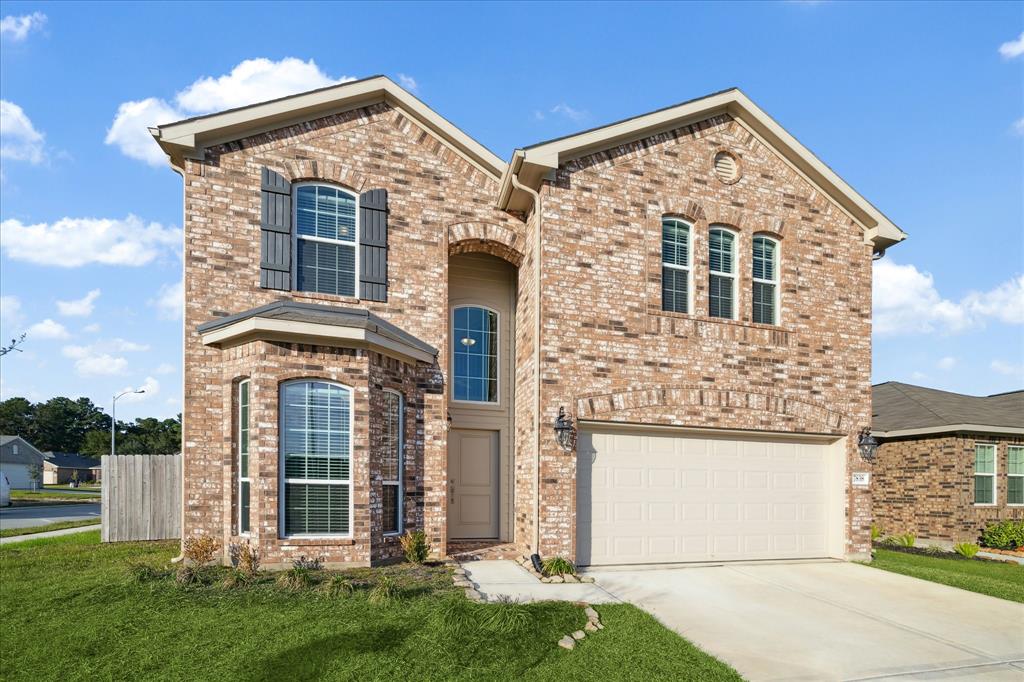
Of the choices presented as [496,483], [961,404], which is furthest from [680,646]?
[961,404]

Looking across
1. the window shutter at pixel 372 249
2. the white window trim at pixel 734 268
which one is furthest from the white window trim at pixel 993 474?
the window shutter at pixel 372 249

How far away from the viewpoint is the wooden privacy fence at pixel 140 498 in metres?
12.7

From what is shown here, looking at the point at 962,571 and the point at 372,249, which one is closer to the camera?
the point at 372,249

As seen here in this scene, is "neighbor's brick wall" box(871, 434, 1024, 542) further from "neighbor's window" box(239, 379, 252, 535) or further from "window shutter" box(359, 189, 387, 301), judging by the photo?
"neighbor's window" box(239, 379, 252, 535)

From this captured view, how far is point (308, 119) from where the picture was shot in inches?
424

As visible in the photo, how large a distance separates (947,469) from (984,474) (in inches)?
Result: 46.9

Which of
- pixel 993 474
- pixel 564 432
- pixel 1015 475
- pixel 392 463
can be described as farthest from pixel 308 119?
pixel 1015 475

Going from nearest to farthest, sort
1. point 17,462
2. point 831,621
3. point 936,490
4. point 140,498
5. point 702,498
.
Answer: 1. point 831,621
2. point 702,498
3. point 140,498
4. point 936,490
5. point 17,462

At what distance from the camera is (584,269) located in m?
10.7

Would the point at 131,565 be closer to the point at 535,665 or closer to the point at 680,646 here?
the point at 535,665

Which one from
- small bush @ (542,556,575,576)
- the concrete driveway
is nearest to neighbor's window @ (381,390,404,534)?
small bush @ (542,556,575,576)

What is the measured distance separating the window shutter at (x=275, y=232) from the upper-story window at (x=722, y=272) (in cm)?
721

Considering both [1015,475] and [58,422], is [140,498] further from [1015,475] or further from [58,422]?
Answer: [58,422]

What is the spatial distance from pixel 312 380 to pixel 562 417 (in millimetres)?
3803
